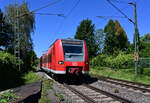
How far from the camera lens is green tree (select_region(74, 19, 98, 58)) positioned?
41.8 meters

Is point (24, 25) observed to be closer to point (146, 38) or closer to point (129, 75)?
point (129, 75)

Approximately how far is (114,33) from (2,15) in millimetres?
35736

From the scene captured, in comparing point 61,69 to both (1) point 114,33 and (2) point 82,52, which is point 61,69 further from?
(1) point 114,33

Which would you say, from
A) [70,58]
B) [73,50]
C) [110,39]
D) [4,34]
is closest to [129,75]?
[73,50]

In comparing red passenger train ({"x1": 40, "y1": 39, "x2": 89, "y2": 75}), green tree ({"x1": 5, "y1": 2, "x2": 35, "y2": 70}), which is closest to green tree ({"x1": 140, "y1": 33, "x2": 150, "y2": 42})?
green tree ({"x1": 5, "y1": 2, "x2": 35, "y2": 70})

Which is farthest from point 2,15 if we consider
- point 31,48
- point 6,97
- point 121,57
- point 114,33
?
point 114,33

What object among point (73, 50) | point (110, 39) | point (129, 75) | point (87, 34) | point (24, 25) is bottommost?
point (129, 75)

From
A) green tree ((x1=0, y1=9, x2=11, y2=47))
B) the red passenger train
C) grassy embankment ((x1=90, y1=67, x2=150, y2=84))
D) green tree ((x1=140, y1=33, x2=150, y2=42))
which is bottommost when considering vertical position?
grassy embankment ((x1=90, y1=67, x2=150, y2=84))

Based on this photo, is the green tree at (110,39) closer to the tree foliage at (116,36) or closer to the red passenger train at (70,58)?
the tree foliage at (116,36)

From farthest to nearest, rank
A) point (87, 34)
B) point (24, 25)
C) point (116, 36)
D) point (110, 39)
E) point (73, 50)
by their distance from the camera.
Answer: point (116, 36) < point (110, 39) < point (87, 34) < point (24, 25) < point (73, 50)

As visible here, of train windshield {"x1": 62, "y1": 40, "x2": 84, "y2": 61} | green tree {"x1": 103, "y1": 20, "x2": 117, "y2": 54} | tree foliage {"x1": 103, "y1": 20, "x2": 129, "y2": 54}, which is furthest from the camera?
tree foliage {"x1": 103, "y1": 20, "x2": 129, "y2": 54}

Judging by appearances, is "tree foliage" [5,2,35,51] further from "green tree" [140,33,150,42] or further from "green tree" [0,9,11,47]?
"green tree" [140,33,150,42]

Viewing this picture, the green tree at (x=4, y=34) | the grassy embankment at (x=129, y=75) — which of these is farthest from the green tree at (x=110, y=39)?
the green tree at (x=4, y=34)

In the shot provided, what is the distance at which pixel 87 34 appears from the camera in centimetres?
4422
